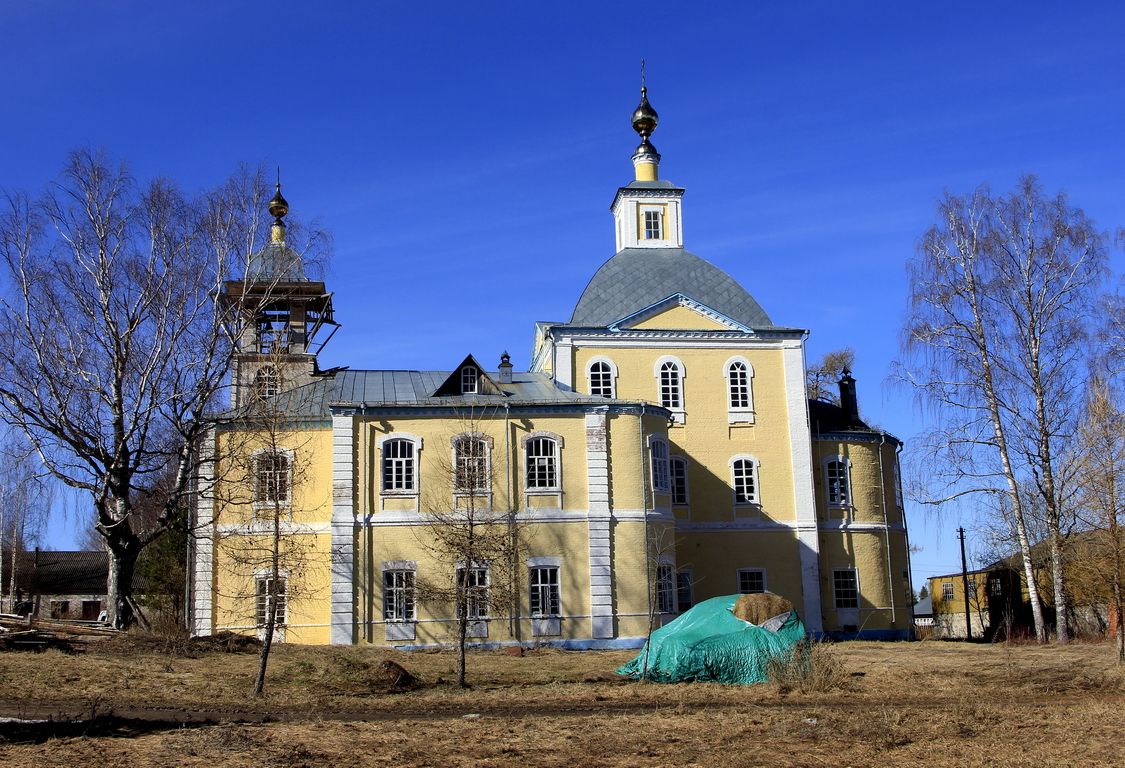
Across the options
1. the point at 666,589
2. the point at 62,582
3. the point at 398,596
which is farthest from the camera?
the point at 62,582

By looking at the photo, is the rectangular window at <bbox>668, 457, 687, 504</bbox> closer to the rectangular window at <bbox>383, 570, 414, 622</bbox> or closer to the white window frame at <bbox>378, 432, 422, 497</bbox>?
the white window frame at <bbox>378, 432, 422, 497</bbox>

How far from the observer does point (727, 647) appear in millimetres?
16906

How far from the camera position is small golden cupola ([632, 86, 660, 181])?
123 feet

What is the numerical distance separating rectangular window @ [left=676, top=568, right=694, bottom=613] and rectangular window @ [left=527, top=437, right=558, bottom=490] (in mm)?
5298

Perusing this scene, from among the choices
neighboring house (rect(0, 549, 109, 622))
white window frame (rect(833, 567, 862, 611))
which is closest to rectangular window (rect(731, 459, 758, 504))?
white window frame (rect(833, 567, 862, 611))

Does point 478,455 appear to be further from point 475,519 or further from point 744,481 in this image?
point 744,481

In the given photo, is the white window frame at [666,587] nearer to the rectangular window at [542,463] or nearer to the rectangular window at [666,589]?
the rectangular window at [666,589]

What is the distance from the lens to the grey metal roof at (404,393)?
1078 inches

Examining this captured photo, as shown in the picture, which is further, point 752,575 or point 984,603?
point 984,603

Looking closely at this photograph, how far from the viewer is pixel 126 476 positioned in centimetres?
2441

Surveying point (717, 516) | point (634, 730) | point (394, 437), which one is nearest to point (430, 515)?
point (394, 437)

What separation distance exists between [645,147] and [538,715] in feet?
89.6

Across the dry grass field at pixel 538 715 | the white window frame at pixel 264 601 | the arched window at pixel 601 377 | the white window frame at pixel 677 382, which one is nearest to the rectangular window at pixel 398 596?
the white window frame at pixel 264 601

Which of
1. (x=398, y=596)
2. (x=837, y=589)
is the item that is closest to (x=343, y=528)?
Result: (x=398, y=596)
